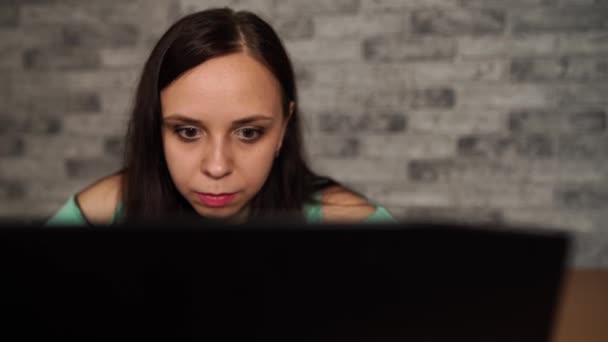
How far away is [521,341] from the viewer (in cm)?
26

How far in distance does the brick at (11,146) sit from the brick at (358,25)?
120cm

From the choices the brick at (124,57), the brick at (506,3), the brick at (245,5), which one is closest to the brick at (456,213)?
the brick at (506,3)

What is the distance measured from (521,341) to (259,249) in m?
0.16

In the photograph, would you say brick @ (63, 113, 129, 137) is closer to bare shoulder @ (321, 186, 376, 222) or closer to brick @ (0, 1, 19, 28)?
brick @ (0, 1, 19, 28)

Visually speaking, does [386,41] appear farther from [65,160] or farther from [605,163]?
[65,160]

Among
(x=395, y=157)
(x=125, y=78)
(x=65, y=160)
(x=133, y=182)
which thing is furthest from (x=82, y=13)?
(x=395, y=157)

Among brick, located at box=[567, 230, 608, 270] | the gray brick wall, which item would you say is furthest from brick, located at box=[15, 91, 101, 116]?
brick, located at box=[567, 230, 608, 270]

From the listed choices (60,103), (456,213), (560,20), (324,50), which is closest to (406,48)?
(324,50)

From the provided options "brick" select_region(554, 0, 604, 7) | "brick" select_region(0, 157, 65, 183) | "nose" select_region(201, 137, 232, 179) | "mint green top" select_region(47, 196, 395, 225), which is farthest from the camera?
"brick" select_region(0, 157, 65, 183)

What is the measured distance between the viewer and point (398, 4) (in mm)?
1438

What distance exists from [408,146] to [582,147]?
55 cm

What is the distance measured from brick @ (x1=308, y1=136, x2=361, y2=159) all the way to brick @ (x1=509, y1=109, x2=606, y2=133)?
0.51 meters

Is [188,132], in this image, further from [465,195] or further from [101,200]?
[465,195]

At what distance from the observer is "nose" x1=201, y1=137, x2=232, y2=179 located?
708mm
